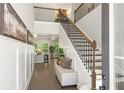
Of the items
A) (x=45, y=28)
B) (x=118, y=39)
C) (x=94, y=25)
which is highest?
(x=45, y=28)

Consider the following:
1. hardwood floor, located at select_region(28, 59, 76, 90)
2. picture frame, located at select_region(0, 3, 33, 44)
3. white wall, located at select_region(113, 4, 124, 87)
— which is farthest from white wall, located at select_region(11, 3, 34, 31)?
hardwood floor, located at select_region(28, 59, 76, 90)

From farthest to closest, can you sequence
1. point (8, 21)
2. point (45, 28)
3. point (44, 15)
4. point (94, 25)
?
point (44, 15)
point (45, 28)
point (94, 25)
point (8, 21)

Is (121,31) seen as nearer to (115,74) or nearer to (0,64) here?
(115,74)

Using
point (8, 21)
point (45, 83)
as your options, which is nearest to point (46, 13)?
point (45, 83)

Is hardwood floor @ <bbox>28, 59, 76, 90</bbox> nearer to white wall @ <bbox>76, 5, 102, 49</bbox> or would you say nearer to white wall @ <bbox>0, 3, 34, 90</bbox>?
white wall @ <bbox>0, 3, 34, 90</bbox>

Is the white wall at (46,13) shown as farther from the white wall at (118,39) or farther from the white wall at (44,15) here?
the white wall at (118,39)

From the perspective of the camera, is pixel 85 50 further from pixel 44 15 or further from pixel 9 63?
pixel 44 15

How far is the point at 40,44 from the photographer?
720 inches

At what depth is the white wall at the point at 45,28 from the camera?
338 inches

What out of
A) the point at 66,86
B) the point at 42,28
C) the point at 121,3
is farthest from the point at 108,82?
the point at 42,28

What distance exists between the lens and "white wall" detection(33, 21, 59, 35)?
858 cm

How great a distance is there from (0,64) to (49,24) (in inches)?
286

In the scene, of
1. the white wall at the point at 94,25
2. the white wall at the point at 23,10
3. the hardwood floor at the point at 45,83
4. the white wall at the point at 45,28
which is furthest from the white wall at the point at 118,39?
the white wall at the point at 45,28

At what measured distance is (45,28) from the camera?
8.73 meters
